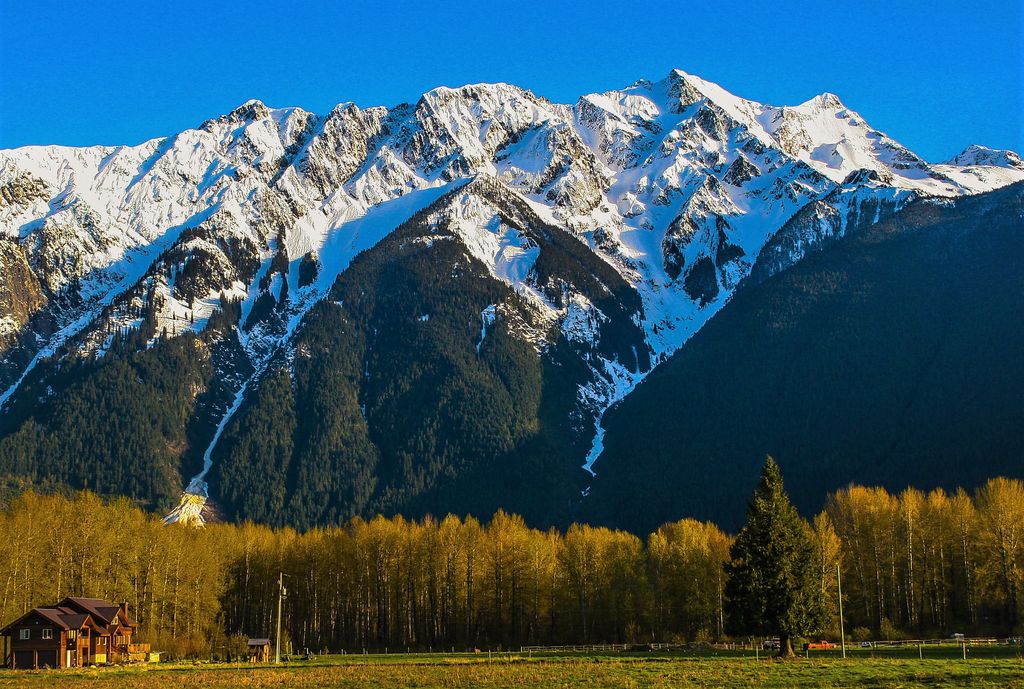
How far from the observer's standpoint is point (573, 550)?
424 feet

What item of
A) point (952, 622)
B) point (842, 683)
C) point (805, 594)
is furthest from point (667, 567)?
point (842, 683)

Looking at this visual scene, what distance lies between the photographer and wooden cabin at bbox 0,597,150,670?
8569 cm

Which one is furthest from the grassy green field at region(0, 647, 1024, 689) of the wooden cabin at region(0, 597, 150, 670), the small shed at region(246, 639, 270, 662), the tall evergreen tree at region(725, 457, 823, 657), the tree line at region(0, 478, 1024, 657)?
the tree line at region(0, 478, 1024, 657)

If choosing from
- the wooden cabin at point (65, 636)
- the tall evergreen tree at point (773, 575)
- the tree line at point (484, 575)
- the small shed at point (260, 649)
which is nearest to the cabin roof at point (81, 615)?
the wooden cabin at point (65, 636)

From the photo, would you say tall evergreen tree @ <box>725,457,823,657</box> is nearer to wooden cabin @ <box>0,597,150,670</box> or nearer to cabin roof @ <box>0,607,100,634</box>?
cabin roof @ <box>0,607,100,634</box>

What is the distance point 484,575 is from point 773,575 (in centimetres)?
6002

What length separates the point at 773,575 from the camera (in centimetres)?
7500

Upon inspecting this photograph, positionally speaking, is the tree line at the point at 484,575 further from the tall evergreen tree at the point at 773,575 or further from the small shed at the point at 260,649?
the tall evergreen tree at the point at 773,575

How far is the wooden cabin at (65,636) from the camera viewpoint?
281ft

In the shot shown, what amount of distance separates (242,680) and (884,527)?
76.1 metres

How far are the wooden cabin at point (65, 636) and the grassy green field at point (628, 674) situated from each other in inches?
288

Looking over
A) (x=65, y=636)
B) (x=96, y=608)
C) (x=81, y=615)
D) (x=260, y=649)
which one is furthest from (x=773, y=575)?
(x=96, y=608)

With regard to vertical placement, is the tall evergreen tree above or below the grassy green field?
above

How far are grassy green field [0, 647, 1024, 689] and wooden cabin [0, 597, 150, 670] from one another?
7327 millimetres
